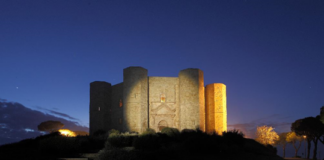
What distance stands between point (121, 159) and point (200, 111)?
21.8m

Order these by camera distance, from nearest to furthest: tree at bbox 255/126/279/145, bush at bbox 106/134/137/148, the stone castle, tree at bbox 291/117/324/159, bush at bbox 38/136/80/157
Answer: bush at bbox 38/136/80/157 < bush at bbox 106/134/137/148 < the stone castle < tree at bbox 291/117/324/159 < tree at bbox 255/126/279/145

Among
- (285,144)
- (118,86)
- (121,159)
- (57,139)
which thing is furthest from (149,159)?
(285,144)

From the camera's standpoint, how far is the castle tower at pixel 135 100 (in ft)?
108

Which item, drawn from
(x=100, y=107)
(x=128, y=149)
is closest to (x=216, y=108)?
(x=100, y=107)

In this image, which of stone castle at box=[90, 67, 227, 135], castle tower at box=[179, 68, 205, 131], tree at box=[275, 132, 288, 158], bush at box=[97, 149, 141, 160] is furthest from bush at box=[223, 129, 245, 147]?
tree at box=[275, 132, 288, 158]

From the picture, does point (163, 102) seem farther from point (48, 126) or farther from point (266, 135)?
point (48, 126)

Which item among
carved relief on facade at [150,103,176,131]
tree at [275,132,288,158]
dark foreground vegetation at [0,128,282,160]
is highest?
carved relief on facade at [150,103,176,131]

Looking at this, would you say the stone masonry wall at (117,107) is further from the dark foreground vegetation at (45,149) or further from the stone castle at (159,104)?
the dark foreground vegetation at (45,149)

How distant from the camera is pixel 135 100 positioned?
108 feet

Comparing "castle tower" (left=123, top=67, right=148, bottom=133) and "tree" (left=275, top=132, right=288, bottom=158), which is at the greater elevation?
"castle tower" (left=123, top=67, right=148, bottom=133)

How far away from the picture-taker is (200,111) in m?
33.5

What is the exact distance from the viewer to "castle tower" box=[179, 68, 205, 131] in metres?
33.2

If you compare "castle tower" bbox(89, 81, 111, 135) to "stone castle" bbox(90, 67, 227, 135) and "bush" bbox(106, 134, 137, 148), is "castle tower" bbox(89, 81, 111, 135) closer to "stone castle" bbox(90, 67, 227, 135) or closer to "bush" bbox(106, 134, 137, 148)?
"stone castle" bbox(90, 67, 227, 135)

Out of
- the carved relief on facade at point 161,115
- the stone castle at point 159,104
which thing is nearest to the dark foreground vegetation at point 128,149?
the stone castle at point 159,104
